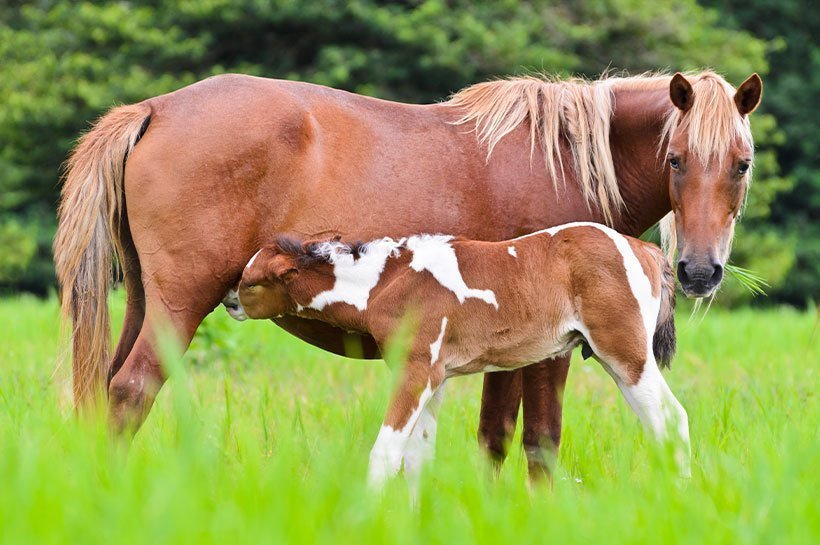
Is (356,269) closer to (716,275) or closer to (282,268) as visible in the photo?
(282,268)

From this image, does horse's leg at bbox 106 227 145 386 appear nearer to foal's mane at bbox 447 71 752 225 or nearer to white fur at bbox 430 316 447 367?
white fur at bbox 430 316 447 367

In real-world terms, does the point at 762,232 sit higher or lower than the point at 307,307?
lower

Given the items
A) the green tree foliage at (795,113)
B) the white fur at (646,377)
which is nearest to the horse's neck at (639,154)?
the white fur at (646,377)

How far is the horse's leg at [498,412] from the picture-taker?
4969 mm

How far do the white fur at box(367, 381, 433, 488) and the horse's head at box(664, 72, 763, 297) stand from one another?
4.65ft

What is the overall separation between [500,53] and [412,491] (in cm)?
1399

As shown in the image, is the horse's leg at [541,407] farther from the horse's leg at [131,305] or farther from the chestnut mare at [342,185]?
the horse's leg at [131,305]

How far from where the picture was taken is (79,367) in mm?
4570

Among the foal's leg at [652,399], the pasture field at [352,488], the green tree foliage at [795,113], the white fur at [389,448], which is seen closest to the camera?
the pasture field at [352,488]

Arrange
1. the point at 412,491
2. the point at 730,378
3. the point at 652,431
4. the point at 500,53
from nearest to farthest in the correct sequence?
1. the point at 412,491
2. the point at 652,431
3. the point at 730,378
4. the point at 500,53

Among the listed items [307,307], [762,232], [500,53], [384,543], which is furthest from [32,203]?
[384,543]

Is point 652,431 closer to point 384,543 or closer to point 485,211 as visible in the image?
point 485,211

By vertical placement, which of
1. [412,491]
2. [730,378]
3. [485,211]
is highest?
[485,211]

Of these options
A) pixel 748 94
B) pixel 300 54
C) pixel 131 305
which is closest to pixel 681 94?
pixel 748 94
